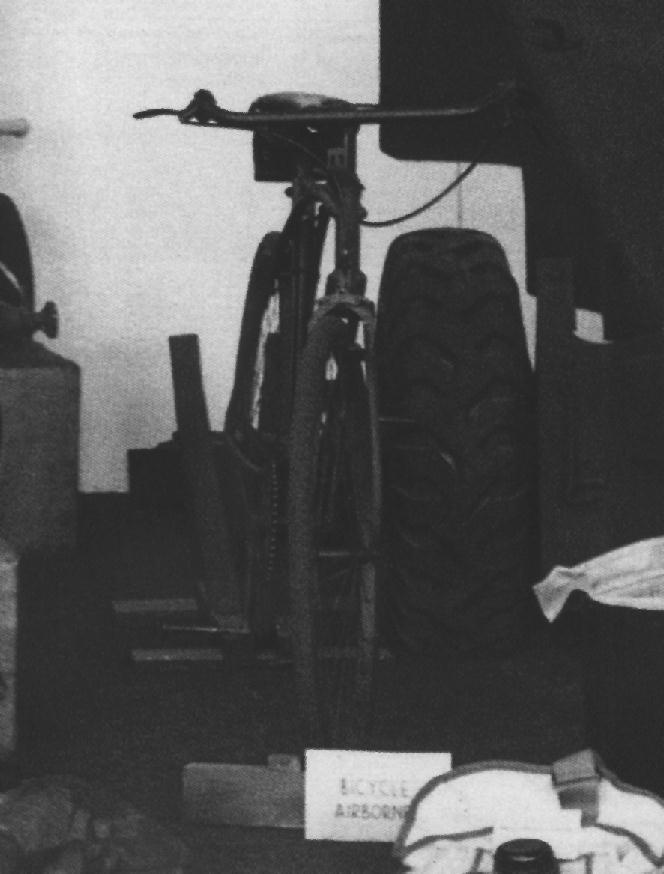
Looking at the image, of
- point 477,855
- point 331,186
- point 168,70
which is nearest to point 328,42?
point 168,70

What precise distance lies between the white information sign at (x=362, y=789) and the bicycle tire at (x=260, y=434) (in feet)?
1.78

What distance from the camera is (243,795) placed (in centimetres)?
182

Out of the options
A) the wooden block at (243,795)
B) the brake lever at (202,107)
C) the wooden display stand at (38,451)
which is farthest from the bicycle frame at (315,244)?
the wooden display stand at (38,451)

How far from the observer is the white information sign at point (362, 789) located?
1722 mm

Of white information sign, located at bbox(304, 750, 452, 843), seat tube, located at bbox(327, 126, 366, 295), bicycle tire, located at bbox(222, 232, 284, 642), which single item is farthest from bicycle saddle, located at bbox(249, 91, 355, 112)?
white information sign, located at bbox(304, 750, 452, 843)

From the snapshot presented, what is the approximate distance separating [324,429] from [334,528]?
0.42 ft

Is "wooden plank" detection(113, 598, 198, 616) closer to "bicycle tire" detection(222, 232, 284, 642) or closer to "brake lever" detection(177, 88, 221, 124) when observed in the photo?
"bicycle tire" detection(222, 232, 284, 642)

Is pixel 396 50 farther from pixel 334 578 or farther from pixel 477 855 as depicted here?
pixel 477 855

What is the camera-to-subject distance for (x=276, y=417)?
236 cm

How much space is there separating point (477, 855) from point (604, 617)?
0.34m

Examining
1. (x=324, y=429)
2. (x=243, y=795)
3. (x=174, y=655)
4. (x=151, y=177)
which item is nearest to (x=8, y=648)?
(x=243, y=795)

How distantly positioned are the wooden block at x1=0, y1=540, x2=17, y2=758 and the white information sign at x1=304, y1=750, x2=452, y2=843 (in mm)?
415

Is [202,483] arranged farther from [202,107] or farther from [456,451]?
[202,107]

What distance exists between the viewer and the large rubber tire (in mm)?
2314
